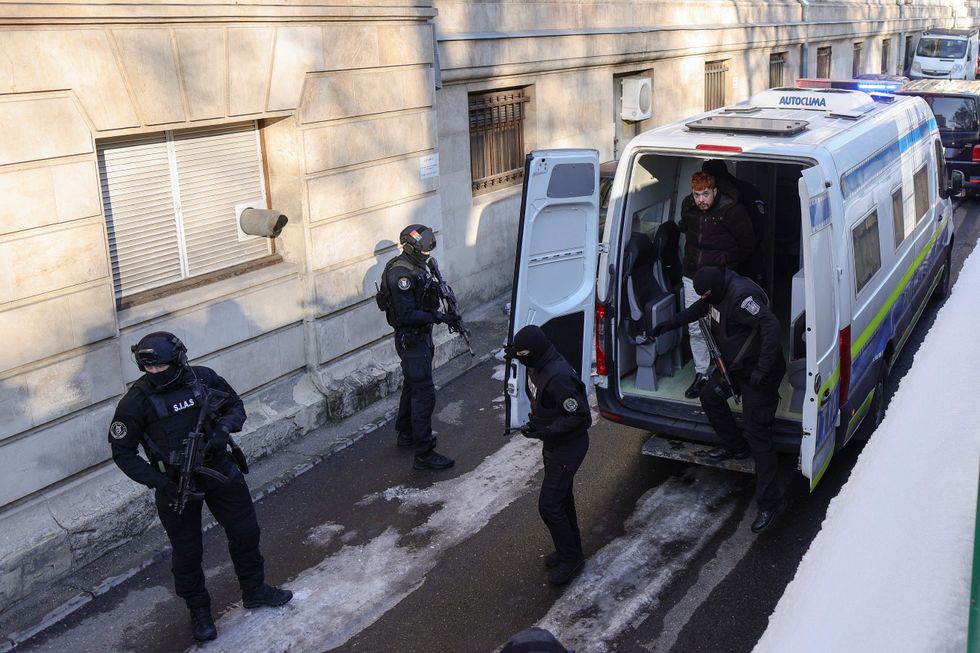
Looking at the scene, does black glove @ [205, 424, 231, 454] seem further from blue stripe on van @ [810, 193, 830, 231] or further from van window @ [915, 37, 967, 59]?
van window @ [915, 37, 967, 59]

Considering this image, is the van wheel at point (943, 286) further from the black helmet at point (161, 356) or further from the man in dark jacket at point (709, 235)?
the black helmet at point (161, 356)

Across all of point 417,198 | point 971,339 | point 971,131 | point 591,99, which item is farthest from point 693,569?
point 971,131

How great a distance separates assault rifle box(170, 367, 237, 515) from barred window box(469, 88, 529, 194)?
21.7 feet

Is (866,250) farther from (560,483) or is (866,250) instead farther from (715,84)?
(715,84)

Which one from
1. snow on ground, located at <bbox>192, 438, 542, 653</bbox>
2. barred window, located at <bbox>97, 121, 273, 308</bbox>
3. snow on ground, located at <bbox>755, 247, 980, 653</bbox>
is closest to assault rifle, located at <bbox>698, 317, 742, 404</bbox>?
snow on ground, located at <bbox>192, 438, 542, 653</bbox>

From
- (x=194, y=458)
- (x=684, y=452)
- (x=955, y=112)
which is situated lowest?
(x=684, y=452)

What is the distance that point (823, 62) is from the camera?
24.8 m

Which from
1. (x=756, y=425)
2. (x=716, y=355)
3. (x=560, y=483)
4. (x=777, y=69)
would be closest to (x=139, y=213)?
(x=560, y=483)

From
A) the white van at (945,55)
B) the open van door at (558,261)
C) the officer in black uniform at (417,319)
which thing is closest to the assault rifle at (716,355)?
the open van door at (558,261)

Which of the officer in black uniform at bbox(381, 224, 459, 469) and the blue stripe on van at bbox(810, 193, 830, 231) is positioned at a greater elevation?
the blue stripe on van at bbox(810, 193, 830, 231)

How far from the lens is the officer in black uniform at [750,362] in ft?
19.2

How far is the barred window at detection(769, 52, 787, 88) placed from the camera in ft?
70.6

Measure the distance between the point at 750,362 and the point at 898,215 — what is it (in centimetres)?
257

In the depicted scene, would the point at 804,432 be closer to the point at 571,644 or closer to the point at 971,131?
the point at 571,644
